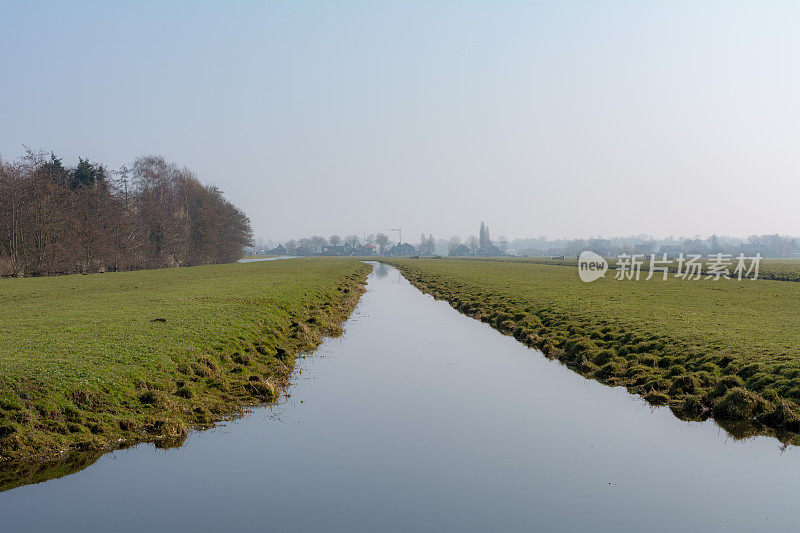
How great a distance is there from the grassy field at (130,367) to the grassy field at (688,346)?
34.0 feet

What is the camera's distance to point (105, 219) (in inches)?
2953

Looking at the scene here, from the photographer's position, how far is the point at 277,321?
83.0ft

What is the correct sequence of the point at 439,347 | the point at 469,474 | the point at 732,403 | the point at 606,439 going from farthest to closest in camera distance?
the point at 439,347, the point at 732,403, the point at 606,439, the point at 469,474

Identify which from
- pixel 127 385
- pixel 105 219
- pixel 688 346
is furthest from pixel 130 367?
pixel 105 219

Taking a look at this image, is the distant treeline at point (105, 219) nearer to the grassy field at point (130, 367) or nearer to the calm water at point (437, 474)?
the grassy field at point (130, 367)

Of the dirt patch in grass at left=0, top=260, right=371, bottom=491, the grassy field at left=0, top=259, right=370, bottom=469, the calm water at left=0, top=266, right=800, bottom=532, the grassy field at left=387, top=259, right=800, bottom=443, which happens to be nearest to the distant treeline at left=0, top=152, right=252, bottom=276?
the grassy field at left=0, top=259, right=370, bottom=469

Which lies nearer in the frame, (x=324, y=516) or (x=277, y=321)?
(x=324, y=516)

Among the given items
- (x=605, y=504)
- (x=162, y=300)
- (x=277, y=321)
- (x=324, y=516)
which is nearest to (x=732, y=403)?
(x=605, y=504)

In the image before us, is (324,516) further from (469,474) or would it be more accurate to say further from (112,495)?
(112,495)

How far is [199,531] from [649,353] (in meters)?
15.5

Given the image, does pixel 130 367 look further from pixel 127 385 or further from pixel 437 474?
pixel 437 474

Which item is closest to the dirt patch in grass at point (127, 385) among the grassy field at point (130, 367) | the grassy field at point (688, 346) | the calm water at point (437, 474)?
the grassy field at point (130, 367)

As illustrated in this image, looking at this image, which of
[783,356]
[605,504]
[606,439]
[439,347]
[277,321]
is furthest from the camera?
[277,321]

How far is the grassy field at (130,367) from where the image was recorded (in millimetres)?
10977
